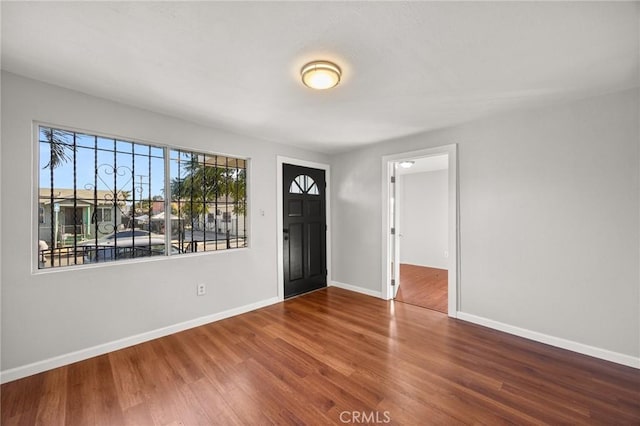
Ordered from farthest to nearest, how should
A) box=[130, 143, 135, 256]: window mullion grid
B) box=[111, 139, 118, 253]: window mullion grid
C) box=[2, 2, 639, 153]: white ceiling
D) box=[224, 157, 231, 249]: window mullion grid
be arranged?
box=[224, 157, 231, 249]: window mullion grid < box=[130, 143, 135, 256]: window mullion grid < box=[111, 139, 118, 253]: window mullion grid < box=[2, 2, 639, 153]: white ceiling

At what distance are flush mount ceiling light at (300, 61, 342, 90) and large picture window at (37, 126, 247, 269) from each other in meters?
1.89

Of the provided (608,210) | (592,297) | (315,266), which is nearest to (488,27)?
(608,210)

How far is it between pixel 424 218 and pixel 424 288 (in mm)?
2388

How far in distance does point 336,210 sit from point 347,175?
68 centimetres

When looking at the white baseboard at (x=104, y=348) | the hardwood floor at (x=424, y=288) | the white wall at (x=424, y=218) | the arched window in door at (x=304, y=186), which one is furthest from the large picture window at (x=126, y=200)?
the white wall at (x=424, y=218)

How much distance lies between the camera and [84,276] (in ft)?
7.55

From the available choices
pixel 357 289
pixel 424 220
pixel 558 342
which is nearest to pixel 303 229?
pixel 357 289

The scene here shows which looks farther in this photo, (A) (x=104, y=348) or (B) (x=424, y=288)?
Answer: (B) (x=424, y=288)

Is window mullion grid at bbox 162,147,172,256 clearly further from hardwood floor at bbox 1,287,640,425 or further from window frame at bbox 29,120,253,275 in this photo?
hardwood floor at bbox 1,287,640,425

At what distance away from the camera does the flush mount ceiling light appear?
6.04ft

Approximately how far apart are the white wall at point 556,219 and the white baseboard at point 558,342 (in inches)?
1.8

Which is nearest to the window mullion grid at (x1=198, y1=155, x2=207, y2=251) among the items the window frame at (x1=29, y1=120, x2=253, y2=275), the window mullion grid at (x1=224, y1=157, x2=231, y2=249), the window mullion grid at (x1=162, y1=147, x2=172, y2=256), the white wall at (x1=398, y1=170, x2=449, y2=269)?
the window frame at (x1=29, y1=120, x2=253, y2=275)

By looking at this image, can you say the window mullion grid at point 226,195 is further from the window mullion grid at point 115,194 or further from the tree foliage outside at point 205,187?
the window mullion grid at point 115,194

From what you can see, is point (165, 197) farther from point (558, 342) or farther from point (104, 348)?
point (558, 342)
